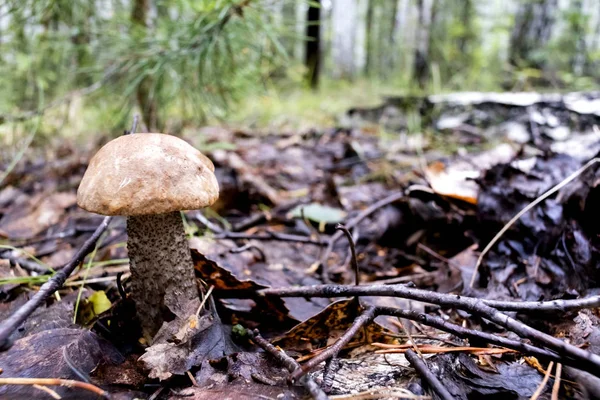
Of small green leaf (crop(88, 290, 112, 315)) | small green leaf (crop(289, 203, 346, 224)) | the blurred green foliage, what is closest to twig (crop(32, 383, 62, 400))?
small green leaf (crop(88, 290, 112, 315))

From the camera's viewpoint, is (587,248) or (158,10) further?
(158,10)

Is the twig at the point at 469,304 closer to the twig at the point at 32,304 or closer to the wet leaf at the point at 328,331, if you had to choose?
the wet leaf at the point at 328,331

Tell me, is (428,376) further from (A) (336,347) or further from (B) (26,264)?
(B) (26,264)

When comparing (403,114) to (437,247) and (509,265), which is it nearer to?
(437,247)

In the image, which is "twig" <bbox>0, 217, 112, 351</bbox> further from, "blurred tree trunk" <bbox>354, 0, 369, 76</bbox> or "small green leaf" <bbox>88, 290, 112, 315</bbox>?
"blurred tree trunk" <bbox>354, 0, 369, 76</bbox>

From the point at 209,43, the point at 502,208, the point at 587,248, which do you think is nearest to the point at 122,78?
the point at 209,43

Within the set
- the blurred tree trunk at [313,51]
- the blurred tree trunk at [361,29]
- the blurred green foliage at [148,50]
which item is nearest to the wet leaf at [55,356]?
the blurred green foliage at [148,50]
